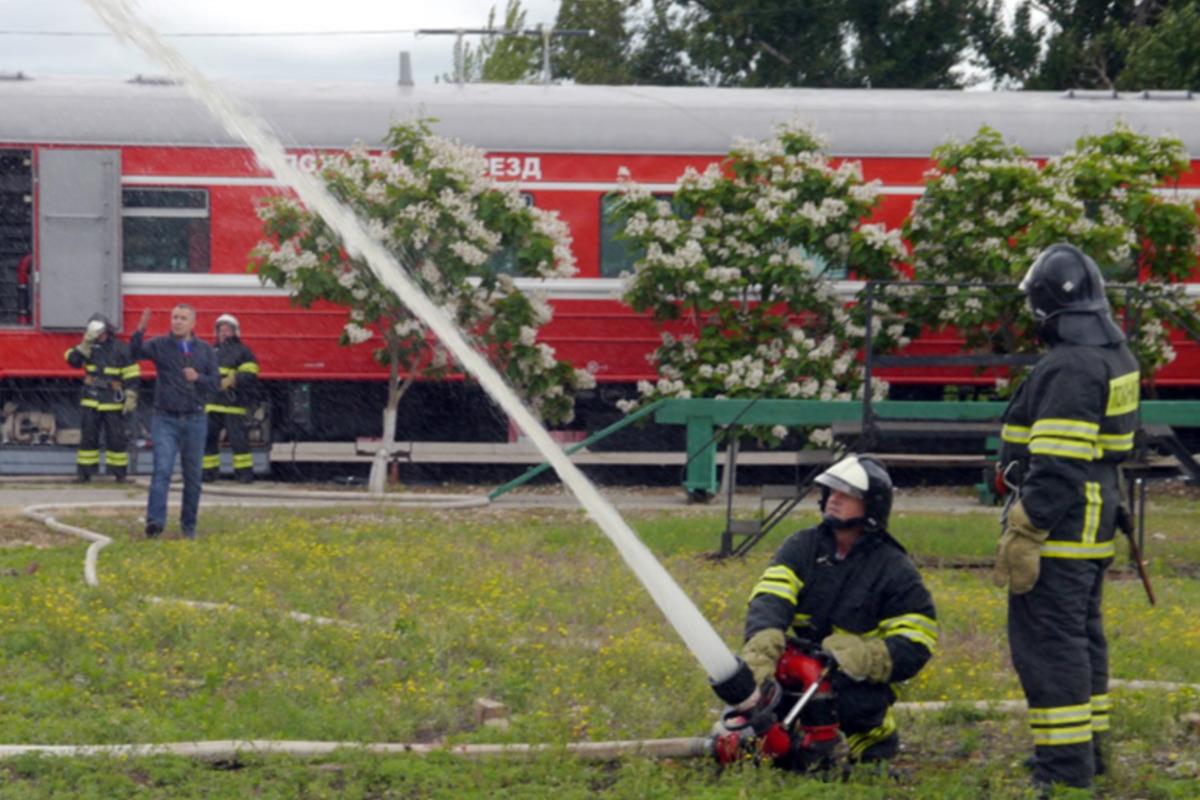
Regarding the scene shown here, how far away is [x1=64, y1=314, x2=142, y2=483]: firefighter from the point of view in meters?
16.5

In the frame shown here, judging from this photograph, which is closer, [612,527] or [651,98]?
[612,527]

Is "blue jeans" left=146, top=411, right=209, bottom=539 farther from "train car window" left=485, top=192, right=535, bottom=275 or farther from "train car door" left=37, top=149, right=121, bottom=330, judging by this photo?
"train car window" left=485, top=192, right=535, bottom=275

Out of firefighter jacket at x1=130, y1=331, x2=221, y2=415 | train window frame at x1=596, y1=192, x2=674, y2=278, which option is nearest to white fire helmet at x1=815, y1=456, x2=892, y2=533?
firefighter jacket at x1=130, y1=331, x2=221, y2=415

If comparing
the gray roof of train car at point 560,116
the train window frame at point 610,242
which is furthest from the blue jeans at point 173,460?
the train window frame at point 610,242

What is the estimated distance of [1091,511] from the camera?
21.6 ft

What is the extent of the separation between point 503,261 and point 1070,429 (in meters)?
10.8

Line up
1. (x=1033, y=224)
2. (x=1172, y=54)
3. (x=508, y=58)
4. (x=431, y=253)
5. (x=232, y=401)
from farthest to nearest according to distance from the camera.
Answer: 1. (x=508, y=58)
2. (x=1172, y=54)
3. (x=232, y=401)
4. (x=431, y=253)
5. (x=1033, y=224)

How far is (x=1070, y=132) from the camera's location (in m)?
18.0

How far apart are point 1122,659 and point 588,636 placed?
9.12 ft

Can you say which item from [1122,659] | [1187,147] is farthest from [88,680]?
[1187,147]

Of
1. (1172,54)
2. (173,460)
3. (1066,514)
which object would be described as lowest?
(173,460)

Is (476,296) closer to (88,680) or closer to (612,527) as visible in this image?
Answer: (88,680)

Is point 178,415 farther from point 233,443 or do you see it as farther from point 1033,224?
point 1033,224

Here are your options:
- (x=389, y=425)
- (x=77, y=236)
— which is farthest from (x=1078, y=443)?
(x=77, y=236)
